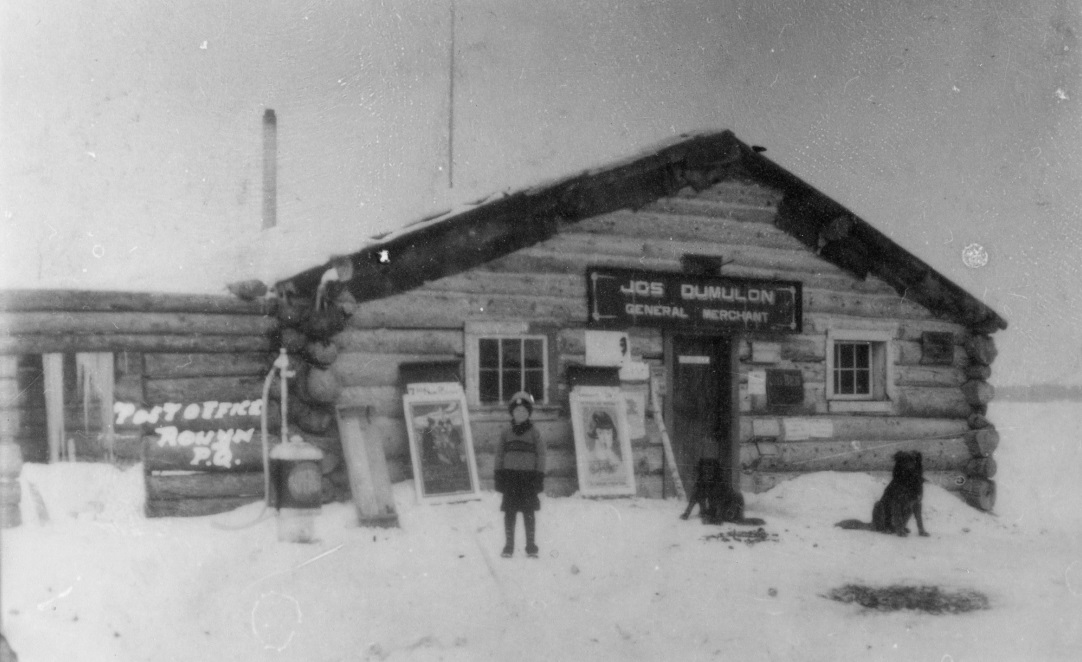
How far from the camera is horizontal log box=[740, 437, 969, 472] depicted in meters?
10.9

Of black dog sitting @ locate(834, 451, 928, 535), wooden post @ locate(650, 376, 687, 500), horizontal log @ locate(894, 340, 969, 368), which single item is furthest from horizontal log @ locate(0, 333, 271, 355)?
horizontal log @ locate(894, 340, 969, 368)

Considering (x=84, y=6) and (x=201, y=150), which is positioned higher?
(x=84, y=6)

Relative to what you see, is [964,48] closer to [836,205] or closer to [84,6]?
[836,205]

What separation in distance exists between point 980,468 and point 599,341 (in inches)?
227

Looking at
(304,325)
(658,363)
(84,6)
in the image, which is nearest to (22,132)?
(84,6)

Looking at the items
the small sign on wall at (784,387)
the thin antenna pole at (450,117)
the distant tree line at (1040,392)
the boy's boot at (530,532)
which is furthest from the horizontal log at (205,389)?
the distant tree line at (1040,392)

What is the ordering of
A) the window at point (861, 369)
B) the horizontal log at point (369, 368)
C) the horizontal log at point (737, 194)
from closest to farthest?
the horizontal log at point (369, 368) < the horizontal log at point (737, 194) < the window at point (861, 369)

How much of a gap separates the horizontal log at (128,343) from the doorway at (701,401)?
5002mm

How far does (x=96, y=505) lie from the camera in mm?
7105

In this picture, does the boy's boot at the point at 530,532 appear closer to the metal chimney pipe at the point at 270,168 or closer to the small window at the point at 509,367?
the small window at the point at 509,367

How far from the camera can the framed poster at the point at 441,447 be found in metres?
8.61

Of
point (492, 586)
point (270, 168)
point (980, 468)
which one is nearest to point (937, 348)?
point (980, 468)

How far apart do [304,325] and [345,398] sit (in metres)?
0.84

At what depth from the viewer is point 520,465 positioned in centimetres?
809
